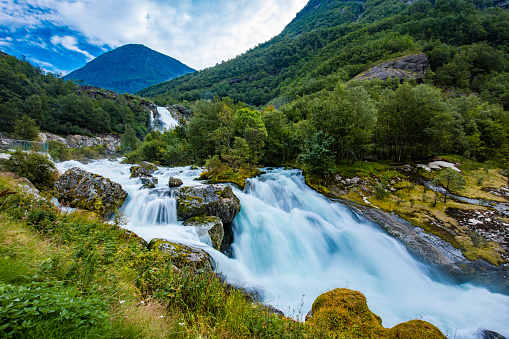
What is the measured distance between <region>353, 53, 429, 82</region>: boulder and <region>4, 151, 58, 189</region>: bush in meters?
66.8

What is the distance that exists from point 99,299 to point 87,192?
984 centimetres

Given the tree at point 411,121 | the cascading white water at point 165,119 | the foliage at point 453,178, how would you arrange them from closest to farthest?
the foliage at point 453,178
the tree at point 411,121
the cascading white water at point 165,119

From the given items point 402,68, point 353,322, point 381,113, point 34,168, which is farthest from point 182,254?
point 402,68

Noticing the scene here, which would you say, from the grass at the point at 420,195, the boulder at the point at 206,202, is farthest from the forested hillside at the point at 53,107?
the grass at the point at 420,195

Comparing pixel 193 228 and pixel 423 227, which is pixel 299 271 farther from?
pixel 423 227

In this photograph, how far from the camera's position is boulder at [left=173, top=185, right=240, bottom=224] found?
10.3m

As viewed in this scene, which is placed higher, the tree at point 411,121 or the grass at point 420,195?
the tree at point 411,121

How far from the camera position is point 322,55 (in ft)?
320

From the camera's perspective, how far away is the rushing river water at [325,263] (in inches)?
261

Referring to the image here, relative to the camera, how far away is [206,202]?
10.6 m

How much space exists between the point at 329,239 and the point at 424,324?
7.62m

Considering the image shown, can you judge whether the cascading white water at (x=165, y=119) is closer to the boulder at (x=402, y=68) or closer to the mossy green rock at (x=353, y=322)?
the boulder at (x=402, y=68)

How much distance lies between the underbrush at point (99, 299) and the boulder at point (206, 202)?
5.58 m

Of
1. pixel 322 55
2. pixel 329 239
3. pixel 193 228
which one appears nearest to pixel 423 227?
pixel 329 239
